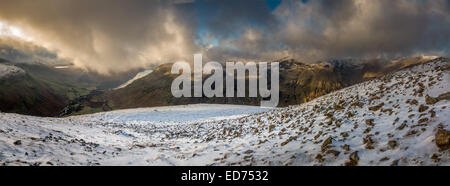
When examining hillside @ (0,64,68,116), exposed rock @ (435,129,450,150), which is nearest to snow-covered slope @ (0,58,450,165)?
exposed rock @ (435,129,450,150)

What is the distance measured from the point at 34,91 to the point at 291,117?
867ft

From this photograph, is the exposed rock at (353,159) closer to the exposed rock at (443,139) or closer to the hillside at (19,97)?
the exposed rock at (443,139)

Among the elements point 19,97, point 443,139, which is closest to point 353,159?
point 443,139

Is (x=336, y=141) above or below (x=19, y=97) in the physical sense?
below

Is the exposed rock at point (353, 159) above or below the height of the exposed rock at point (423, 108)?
below

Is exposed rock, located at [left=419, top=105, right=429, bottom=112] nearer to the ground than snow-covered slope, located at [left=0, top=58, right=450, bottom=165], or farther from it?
farther from it

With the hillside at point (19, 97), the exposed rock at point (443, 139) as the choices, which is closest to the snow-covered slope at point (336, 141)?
the exposed rock at point (443, 139)

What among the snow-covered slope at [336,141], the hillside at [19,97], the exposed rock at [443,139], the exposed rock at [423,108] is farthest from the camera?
the hillside at [19,97]

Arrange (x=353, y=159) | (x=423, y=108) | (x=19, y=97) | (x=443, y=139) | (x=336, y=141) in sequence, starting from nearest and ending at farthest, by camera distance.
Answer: (x=443, y=139), (x=353, y=159), (x=336, y=141), (x=423, y=108), (x=19, y=97)

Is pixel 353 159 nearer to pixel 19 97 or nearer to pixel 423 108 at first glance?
pixel 423 108

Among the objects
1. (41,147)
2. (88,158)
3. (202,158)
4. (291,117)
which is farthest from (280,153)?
(41,147)

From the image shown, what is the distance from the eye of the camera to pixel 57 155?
9.94 meters

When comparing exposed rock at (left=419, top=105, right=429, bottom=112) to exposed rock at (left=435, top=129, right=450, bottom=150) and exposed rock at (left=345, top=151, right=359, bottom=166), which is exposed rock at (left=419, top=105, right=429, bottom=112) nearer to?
exposed rock at (left=435, top=129, right=450, bottom=150)
